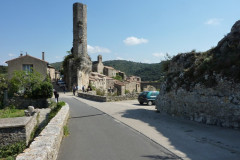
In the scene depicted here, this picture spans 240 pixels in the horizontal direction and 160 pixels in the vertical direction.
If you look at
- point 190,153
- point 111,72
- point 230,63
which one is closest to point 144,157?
point 190,153

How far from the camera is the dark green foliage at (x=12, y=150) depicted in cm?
1061

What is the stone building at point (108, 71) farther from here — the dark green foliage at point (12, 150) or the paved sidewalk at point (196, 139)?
the paved sidewalk at point (196, 139)

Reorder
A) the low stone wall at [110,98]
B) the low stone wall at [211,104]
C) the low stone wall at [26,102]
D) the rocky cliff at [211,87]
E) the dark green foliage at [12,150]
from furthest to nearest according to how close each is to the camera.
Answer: the low stone wall at [110,98] → the low stone wall at [26,102] → the dark green foliage at [12,150] → the rocky cliff at [211,87] → the low stone wall at [211,104]

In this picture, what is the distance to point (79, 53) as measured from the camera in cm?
4381

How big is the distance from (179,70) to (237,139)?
7.67 meters

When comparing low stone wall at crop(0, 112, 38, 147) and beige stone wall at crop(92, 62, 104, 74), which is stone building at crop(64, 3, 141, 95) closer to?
low stone wall at crop(0, 112, 38, 147)

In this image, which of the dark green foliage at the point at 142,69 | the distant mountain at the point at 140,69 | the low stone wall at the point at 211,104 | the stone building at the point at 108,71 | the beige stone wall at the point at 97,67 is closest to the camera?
the low stone wall at the point at 211,104

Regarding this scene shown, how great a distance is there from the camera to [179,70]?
46.7 feet

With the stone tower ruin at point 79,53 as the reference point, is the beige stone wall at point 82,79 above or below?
below

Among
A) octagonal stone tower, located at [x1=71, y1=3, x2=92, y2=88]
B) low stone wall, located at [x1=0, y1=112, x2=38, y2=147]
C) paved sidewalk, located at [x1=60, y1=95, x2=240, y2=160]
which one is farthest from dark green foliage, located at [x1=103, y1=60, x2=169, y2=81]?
low stone wall, located at [x1=0, y1=112, x2=38, y2=147]

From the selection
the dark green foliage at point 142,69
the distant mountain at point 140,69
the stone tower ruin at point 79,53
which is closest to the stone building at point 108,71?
the dark green foliage at point 142,69

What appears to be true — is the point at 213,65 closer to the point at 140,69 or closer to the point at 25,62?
the point at 25,62

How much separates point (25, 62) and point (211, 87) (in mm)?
32581

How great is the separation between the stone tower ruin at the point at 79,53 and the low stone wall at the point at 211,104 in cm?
3223
